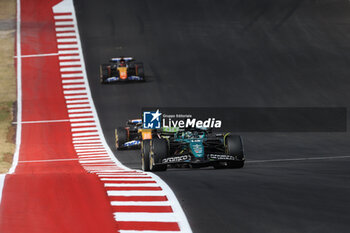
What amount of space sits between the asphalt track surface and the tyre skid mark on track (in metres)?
0.36

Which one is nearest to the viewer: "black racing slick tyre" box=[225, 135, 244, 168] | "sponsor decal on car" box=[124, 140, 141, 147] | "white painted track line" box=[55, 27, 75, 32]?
"black racing slick tyre" box=[225, 135, 244, 168]

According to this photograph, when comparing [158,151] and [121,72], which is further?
[121,72]

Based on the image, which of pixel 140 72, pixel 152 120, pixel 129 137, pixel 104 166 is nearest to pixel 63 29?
pixel 140 72

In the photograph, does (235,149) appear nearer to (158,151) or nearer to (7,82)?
(158,151)

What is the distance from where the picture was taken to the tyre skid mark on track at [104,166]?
9914mm

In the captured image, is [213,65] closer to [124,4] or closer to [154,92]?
[154,92]

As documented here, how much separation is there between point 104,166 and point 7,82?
20.7 metres

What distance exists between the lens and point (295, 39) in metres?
47.8

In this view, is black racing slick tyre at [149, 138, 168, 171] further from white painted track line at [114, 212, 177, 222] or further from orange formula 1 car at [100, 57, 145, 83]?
orange formula 1 car at [100, 57, 145, 83]

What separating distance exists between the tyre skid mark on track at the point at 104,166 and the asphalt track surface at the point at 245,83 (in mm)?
359

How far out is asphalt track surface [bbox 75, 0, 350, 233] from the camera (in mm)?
10805

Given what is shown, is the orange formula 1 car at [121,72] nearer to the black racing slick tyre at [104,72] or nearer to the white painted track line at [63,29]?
the black racing slick tyre at [104,72]

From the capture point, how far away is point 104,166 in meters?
23.6

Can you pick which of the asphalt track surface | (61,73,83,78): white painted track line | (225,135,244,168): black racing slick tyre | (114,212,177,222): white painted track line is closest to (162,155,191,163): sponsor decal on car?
the asphalt track surface
